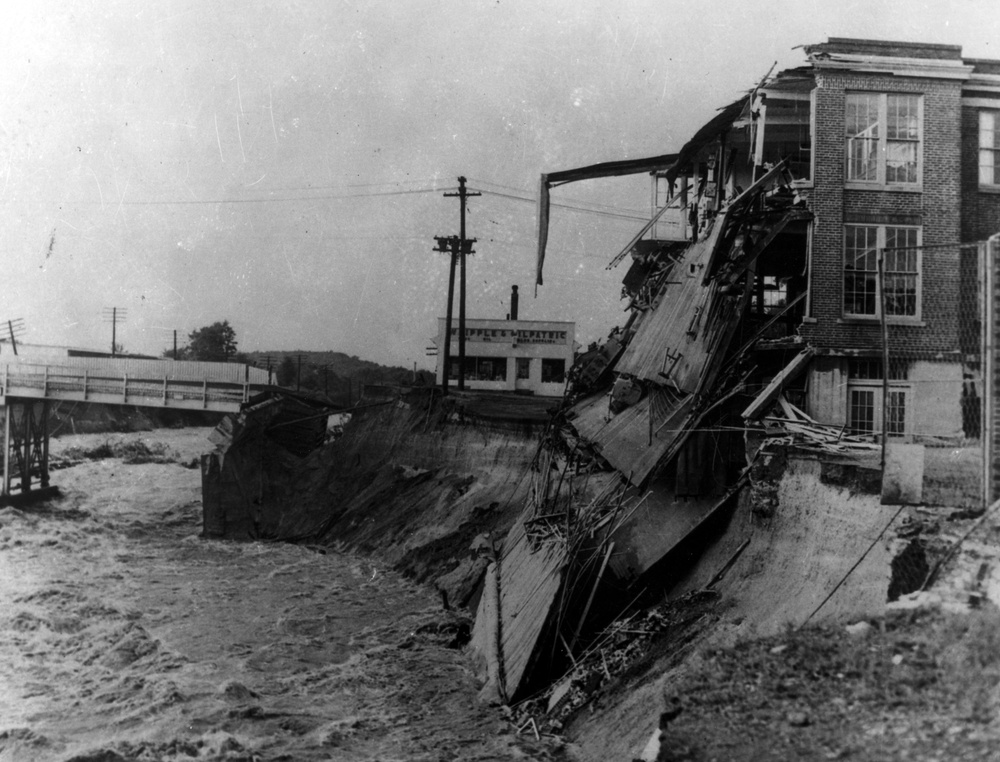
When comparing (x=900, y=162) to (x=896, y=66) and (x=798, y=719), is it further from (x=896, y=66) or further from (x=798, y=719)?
(x=798, y=719)

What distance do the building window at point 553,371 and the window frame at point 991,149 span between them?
1524 inches

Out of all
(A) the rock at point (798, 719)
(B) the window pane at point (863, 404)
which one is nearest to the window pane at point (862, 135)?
(B) the window pane at point (863, 404)

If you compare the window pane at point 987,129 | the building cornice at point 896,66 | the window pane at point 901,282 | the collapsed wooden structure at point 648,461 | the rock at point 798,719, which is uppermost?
the building cornice at point 896,66

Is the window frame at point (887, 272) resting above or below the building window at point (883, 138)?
below

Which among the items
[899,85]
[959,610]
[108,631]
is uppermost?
[899,85]

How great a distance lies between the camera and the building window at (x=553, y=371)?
54094mm

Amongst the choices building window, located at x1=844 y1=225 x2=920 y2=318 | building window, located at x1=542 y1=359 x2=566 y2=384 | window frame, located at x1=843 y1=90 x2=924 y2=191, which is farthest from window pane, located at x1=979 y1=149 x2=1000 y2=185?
building window, located at x1=542 y1=359 x2=566 y2=384

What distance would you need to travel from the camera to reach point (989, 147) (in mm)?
15688

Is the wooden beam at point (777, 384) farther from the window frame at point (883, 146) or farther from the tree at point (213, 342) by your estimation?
the tree at point (213, 342)

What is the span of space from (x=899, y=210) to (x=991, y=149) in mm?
2130

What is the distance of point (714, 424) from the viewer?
47.9 feet

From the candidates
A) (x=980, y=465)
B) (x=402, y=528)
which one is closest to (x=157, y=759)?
(x=980, y=465)

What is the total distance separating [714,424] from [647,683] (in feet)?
18.3

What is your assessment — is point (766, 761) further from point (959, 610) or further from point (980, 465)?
point (980, 465)
